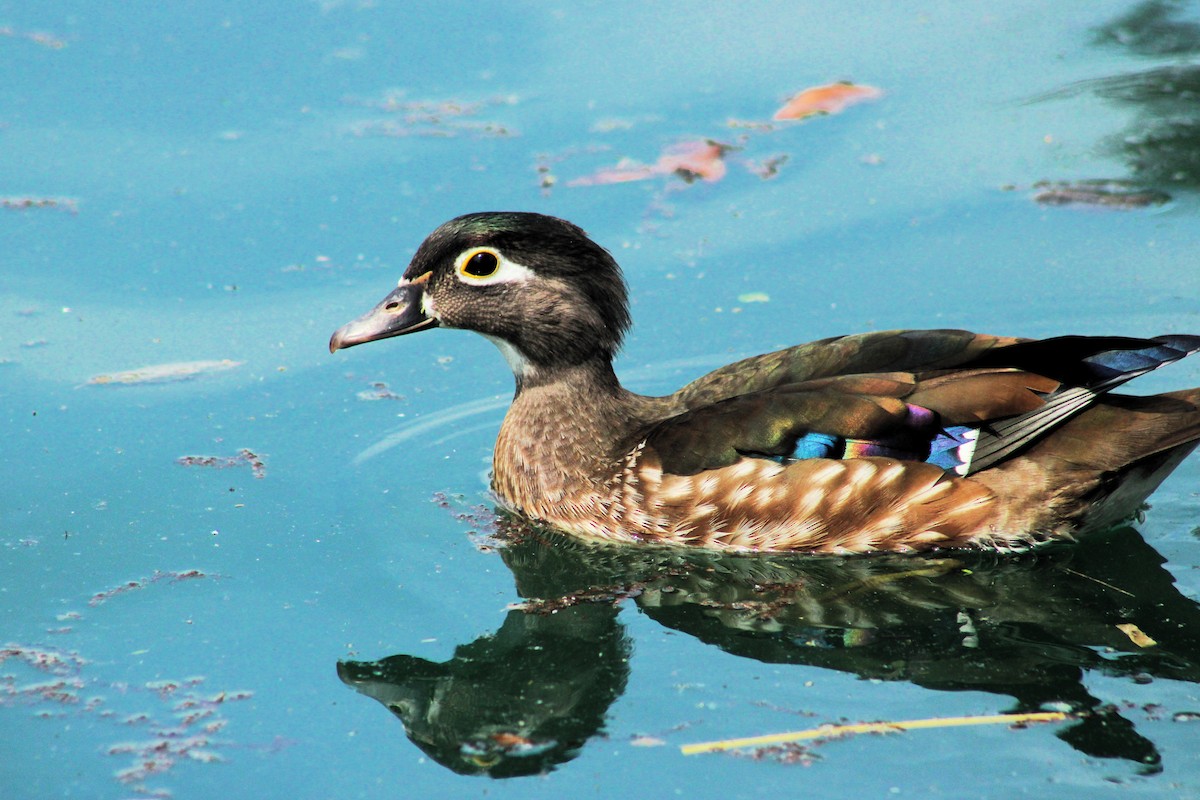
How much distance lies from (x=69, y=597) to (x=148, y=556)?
1.47ft

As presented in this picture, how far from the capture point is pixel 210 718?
5.75 meters

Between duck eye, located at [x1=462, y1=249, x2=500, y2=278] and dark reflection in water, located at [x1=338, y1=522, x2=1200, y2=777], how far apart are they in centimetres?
131

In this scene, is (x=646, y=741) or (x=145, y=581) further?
(x=145, y=581)

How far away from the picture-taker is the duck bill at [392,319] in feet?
24.5

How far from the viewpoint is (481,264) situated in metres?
7.55

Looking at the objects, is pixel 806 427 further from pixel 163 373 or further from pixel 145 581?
pixel 163 373

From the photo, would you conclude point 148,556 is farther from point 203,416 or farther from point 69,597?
point 203,416

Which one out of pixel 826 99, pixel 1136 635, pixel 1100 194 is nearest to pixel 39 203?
pixel 826 99

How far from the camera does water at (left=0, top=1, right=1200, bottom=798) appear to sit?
18.4ft

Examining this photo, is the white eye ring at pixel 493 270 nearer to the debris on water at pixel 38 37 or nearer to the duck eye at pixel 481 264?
the duck eye at pixel 481 264

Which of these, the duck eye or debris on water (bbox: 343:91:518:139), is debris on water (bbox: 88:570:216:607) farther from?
debris on water (bbox: 343:91:518:139)

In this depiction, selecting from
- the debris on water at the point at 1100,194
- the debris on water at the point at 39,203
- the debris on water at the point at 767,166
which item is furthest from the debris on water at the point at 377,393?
the debris on water at the point at 1100,194

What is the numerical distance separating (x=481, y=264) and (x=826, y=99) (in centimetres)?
439

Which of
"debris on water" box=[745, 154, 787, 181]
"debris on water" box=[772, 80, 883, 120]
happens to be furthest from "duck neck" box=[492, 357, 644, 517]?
"debris on water" box=[772, 80, 883, 120]
